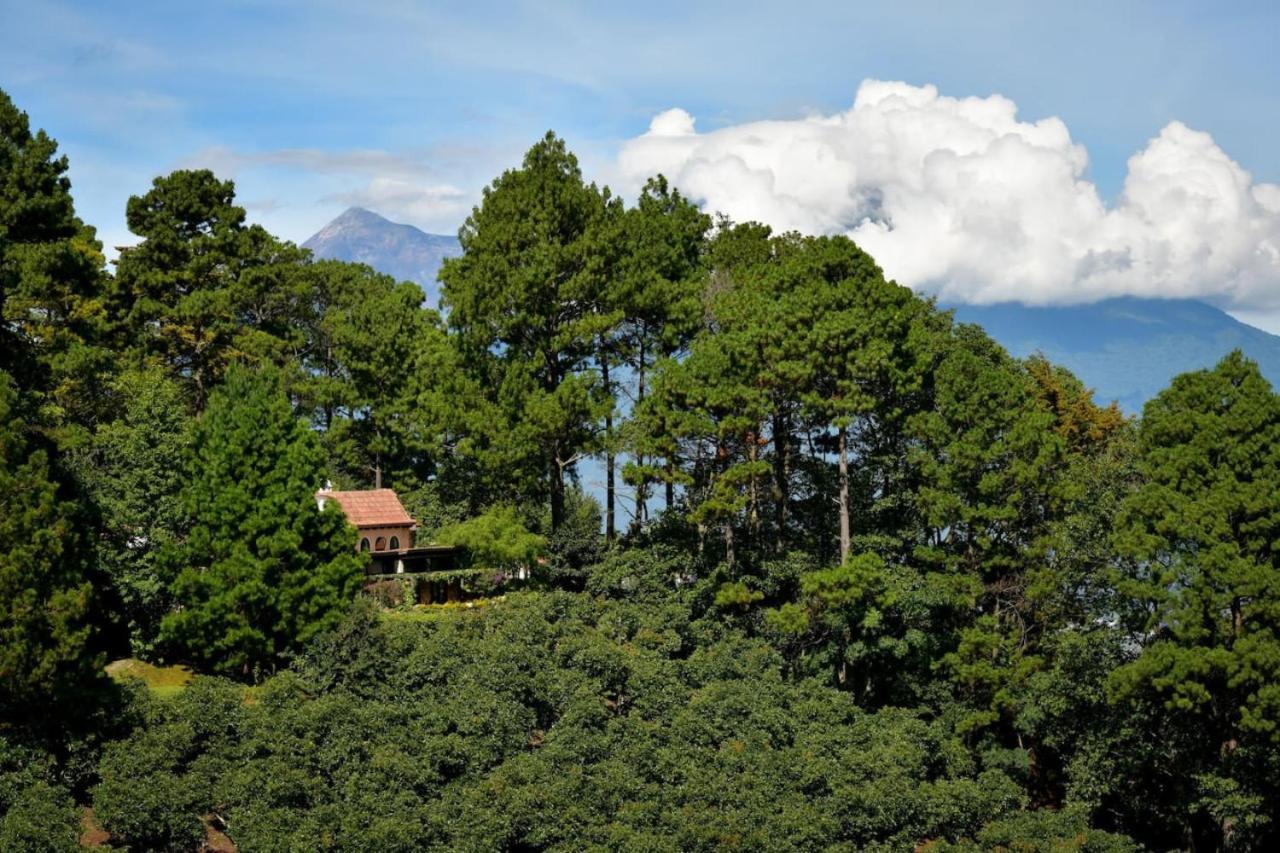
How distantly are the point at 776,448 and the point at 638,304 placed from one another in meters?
7.29

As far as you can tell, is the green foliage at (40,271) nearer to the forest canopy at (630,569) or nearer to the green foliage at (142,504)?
the forest canopy at (630,569)

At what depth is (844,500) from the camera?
3778 centimetres

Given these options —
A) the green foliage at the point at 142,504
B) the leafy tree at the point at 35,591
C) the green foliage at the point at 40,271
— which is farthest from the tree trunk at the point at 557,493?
the leafy tree at the point at 35,591

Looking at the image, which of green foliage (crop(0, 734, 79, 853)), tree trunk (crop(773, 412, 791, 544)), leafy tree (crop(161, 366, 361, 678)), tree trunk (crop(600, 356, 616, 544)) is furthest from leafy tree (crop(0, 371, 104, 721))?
tree trunk (crop(773, 412, 791, 544))

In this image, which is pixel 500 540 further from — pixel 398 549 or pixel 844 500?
pixel 844 500

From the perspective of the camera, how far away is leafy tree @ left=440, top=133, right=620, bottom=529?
4084 centimetres

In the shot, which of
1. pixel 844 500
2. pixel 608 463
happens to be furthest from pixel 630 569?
pixel 844 500

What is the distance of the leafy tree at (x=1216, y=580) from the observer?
90.7ft

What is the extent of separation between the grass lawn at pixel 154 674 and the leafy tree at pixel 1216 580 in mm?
25780

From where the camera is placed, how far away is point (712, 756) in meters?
29.6

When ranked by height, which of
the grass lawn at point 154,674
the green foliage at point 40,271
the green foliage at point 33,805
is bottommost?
the green foliage at point 33,805

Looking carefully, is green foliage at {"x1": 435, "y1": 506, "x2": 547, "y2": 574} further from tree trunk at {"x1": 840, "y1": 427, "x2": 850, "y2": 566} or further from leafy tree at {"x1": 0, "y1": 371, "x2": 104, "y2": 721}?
leafy tree at {"x1": 0, "y1": 371, "x2": 104, "y2": 721}

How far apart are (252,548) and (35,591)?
7.59m

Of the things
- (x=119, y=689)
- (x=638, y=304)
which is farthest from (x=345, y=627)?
(x=638, y=304)
